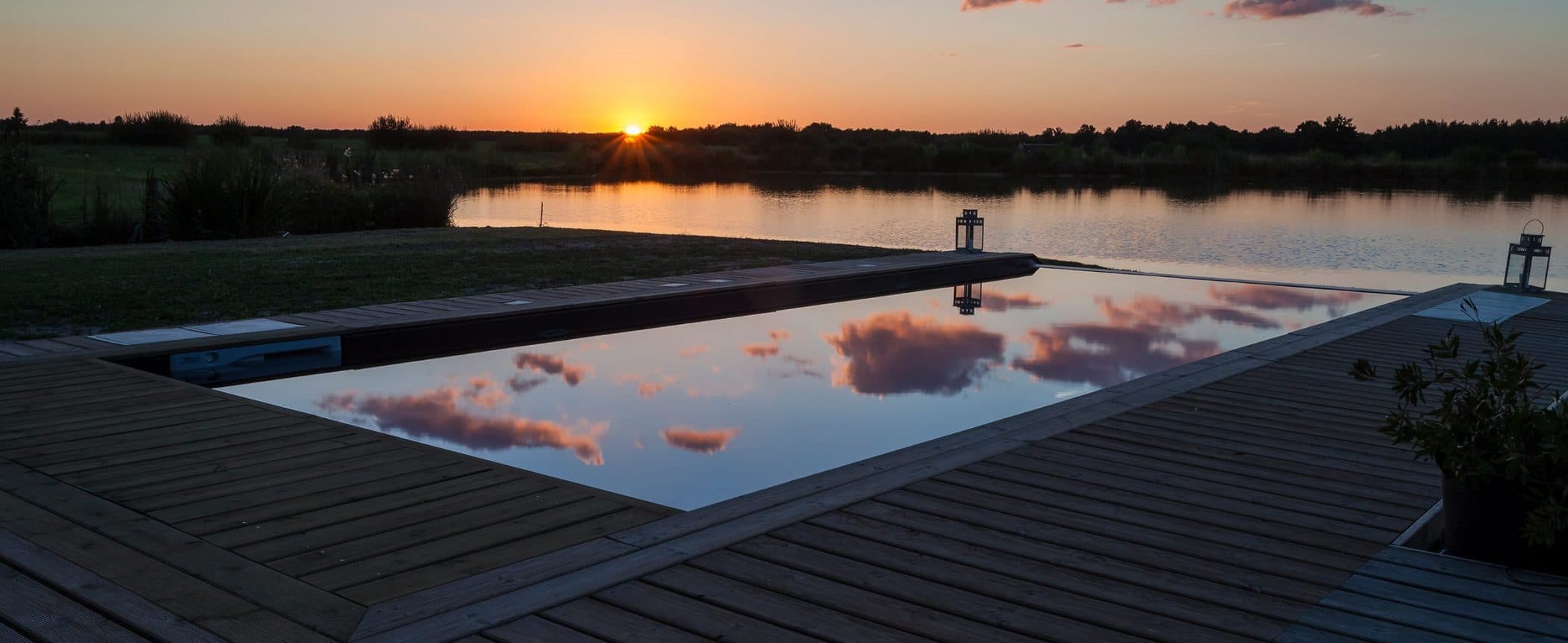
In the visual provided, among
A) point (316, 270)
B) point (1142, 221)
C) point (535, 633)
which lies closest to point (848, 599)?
point (535, 633)

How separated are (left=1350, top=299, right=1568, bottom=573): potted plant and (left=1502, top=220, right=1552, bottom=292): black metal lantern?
19.8 feet

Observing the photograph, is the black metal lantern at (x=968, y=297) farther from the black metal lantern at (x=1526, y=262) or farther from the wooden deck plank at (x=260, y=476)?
the wooden deck plank at (x=260, y=476)

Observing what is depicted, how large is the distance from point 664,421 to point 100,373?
2143mm

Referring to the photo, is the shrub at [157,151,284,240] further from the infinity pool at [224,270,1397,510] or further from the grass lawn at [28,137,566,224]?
the infinity pool at [224,270,1397,510]

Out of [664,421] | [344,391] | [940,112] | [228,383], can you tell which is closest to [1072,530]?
[664,421]

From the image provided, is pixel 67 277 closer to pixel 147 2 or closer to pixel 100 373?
pixel 100 373

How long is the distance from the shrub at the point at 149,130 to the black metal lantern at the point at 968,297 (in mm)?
21897

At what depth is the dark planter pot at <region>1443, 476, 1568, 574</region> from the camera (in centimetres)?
222

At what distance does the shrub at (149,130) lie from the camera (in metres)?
24.7

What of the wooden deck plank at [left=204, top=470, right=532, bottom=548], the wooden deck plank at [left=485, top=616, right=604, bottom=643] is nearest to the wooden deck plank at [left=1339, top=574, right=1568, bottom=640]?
the wooden deck plank at [left=485, top=616, right=604, bottom=643]

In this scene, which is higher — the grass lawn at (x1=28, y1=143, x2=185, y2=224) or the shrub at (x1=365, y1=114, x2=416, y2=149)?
the shrub at (x1=365, y1=114, x2=416, y2=149)

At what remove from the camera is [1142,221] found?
16.8 m

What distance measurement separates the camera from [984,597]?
2.10m

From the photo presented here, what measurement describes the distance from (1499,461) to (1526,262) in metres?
6.62
